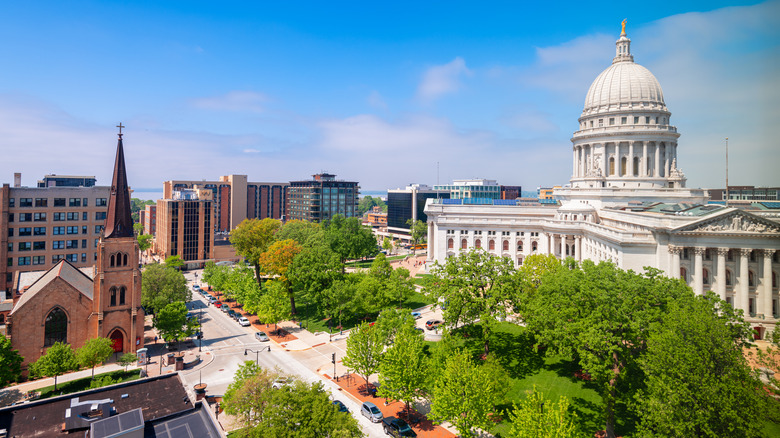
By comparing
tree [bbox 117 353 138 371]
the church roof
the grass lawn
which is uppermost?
the church roof

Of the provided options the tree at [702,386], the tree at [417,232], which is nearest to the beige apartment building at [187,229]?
the tree at [417,232]

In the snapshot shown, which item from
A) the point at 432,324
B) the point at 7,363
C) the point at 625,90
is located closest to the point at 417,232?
the point at 625,90

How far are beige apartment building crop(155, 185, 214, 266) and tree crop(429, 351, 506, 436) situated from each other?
106835 mm

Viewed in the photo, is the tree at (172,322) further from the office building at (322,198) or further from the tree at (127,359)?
the office building at (322,198)

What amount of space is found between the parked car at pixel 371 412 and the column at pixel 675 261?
128 feet

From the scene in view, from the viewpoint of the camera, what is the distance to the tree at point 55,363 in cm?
4041

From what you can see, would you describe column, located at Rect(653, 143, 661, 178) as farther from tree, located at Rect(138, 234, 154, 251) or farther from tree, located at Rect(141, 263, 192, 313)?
tree, located at Rect(138, 234, 154, 251)

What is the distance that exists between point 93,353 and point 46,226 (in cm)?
4644

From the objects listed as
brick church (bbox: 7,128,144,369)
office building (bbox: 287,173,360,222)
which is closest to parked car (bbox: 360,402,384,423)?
brick church (bbox: 7,128,144,369)

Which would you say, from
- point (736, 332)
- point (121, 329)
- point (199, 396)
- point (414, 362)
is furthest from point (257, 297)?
point (736, 332)

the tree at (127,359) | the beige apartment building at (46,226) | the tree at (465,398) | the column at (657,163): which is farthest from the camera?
the column at (657,163)

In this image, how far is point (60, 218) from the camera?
7500cm

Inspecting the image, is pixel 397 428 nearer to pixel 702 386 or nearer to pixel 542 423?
pixel 542 423

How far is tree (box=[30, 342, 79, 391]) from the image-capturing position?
40406 millimetres
